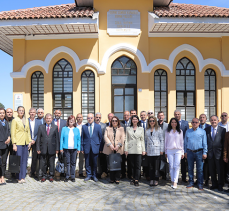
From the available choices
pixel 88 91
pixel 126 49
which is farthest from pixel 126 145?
pixel 126 49

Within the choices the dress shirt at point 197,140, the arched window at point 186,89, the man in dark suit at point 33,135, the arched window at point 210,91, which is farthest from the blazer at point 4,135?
the arched window at point 210,91

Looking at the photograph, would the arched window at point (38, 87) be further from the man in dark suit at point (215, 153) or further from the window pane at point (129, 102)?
the man in dark suit at point (215, 153)

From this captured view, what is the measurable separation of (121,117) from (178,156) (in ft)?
15.0

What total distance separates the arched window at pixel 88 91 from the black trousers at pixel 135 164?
14.3ft

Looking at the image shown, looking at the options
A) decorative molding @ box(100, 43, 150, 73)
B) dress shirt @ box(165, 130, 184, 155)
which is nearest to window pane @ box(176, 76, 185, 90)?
decorative molding @ box(100, 43, 150, 73)

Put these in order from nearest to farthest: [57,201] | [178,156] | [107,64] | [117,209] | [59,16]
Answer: [117,209] < [57,201] < [178,156] < [59,16] < [107,64]

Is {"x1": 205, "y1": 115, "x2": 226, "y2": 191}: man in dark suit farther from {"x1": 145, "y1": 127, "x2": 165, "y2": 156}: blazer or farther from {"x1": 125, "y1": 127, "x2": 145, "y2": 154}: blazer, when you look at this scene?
{"x1": 125, "y1": 127, "x2": 145, "y2": 154}: blazer

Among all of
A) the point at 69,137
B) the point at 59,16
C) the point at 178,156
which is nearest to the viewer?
the point at 178,156

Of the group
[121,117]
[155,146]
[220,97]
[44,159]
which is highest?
[220,97]

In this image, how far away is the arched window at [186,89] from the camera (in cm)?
1070

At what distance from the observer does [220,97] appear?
10.6 metres

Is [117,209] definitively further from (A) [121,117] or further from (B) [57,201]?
(A) [121,117]

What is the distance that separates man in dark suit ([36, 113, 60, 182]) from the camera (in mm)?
6887

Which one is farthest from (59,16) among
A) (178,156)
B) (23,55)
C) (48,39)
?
(178,156)
